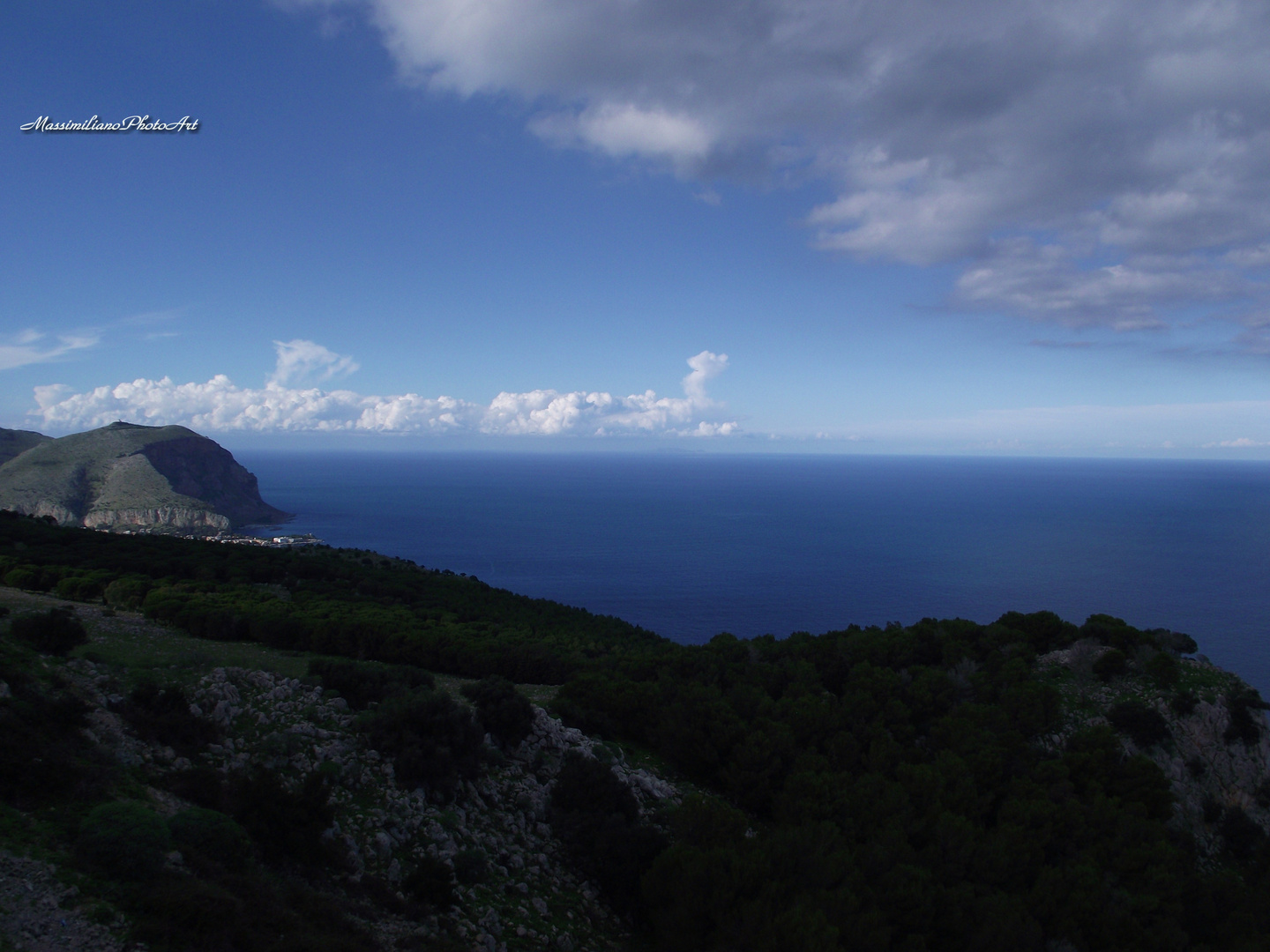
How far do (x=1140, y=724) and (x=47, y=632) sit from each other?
30.8m

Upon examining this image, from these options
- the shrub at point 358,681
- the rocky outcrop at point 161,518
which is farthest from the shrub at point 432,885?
the rocky outcrop at point 161,518

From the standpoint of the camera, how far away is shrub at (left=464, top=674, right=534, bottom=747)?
15.4m

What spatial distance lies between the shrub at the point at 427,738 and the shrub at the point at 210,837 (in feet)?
12.2

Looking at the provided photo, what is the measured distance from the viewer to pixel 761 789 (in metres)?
16.5

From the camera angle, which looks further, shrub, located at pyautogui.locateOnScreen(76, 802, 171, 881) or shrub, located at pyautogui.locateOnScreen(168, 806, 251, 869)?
shrub, located at pyautogui.locateOnScreen(168, 806, 251, 869)

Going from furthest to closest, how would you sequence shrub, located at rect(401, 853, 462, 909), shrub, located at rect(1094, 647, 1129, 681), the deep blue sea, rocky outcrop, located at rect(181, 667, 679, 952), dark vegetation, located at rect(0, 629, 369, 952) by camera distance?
the deep blue sea, shrub, located at rect(1094, 647, 1129, 681), rocky outcrop, located at rect(181, 667, 679, 952), shrub, located at rect(401, 853, 462, 909), dark vegetation, located at rect(0, 629, 369, 952)

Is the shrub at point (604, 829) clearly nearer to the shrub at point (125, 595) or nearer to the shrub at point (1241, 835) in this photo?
the shrub at point (125, 595)

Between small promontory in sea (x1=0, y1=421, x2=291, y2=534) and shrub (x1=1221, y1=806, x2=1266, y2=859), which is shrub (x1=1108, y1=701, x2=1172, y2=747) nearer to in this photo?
shrub (x1=1221, y1=806, x2=1266, y2=859)

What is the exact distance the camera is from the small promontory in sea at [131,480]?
108 meters

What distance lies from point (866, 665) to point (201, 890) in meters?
20.7

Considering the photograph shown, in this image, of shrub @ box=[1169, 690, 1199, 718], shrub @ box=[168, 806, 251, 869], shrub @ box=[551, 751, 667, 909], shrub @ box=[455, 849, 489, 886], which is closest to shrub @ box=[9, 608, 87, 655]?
shrub @ box=[168, 806, 251, 869]

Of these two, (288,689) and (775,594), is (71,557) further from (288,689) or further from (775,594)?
(775,594)

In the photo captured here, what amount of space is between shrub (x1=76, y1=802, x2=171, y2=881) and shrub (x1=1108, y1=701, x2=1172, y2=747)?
1040 inches

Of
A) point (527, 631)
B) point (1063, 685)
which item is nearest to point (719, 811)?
point (1063, 685)
